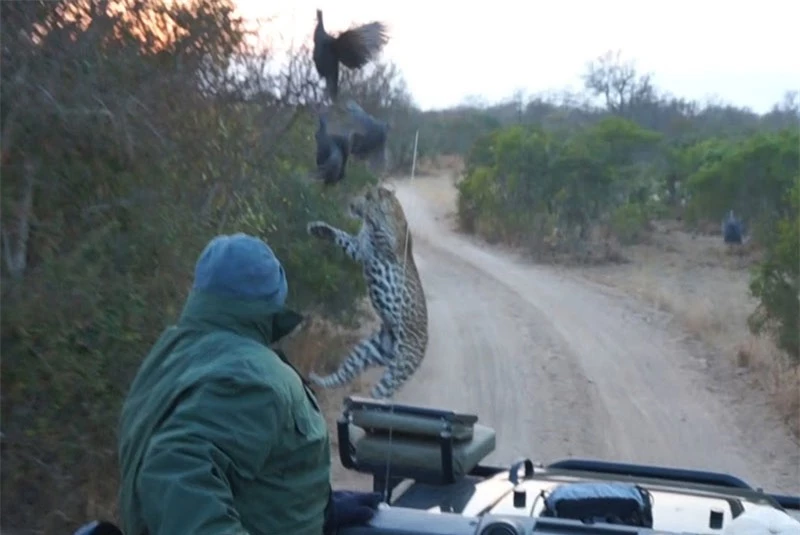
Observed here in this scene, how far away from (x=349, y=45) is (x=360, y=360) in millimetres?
3481

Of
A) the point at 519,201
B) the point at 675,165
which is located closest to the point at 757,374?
the point at 519,201

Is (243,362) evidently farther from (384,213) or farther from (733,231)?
(733,231)

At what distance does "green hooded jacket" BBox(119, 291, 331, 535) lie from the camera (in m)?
2.44

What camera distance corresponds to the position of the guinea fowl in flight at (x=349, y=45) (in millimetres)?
6754

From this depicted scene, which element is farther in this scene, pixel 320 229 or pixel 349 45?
pixel 320 229

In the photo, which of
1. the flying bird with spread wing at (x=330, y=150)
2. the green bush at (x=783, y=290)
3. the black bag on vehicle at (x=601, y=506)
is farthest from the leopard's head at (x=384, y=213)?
the black bag on vehicle at (x=601, y=506)

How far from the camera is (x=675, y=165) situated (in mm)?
30906

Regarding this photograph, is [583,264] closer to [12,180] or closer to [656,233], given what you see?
[656,233]

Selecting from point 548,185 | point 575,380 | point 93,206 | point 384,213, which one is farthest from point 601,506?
point 548,185

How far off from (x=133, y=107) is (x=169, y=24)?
68cm

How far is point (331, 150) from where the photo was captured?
23.8 feet

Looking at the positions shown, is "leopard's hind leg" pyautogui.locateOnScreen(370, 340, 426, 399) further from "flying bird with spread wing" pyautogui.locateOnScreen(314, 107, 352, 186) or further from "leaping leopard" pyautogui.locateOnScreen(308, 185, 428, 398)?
"flying bird with spread wing" pyautogui.locateOnScreen(314, 107, 352, 186)

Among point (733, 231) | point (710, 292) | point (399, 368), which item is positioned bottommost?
point (710, 292)

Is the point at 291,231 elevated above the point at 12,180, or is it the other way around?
the point at 12,180
